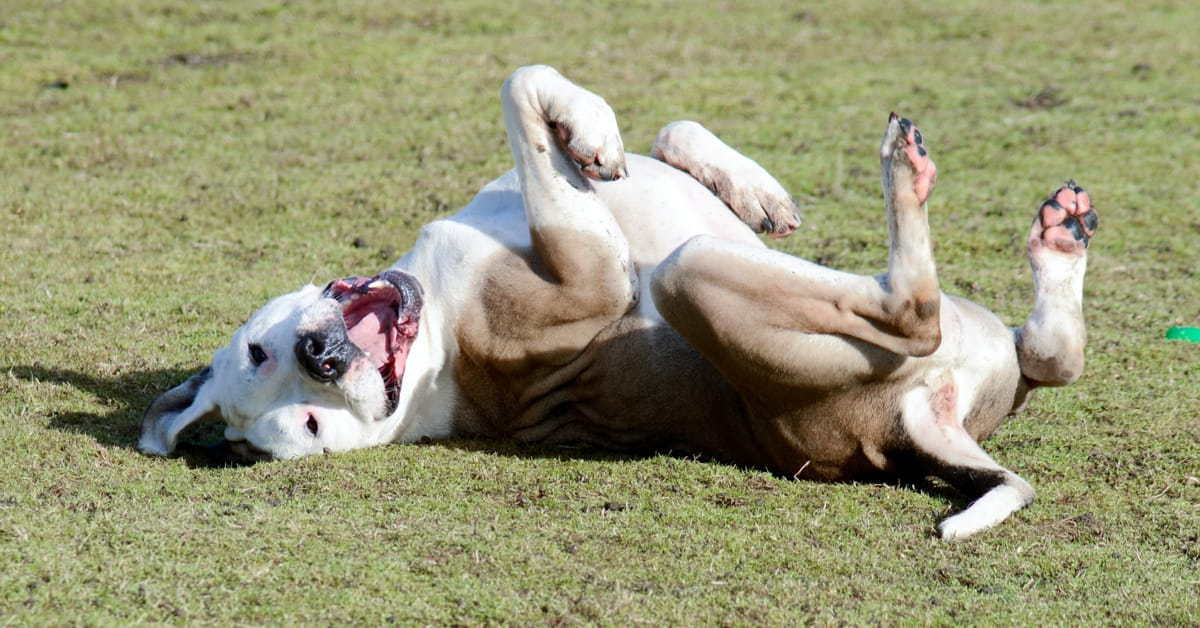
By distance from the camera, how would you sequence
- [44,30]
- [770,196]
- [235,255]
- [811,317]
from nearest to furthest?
[811,317], [770,196], [235,255], [44,30]

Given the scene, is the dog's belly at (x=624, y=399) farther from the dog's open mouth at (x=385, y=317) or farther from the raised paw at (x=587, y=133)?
the raised paw at (x=587, y=133)

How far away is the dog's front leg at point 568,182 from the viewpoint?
4535mm

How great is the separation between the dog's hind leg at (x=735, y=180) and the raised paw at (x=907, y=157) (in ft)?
3.48

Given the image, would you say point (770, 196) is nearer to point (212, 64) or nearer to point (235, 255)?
point (235, 255)

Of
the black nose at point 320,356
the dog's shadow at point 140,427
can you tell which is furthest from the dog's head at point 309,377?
the dog's shadow at point 140,427

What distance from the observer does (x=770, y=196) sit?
17.2ft

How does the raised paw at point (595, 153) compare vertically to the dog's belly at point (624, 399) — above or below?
above

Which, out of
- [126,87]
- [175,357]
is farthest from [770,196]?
[126,87]

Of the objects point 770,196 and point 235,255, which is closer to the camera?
point 770,196

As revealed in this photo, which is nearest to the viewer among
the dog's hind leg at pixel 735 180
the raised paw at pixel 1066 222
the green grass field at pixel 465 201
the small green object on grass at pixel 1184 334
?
the green grass field at pixel 465 201

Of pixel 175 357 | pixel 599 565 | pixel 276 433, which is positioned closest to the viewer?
pixel 599 565

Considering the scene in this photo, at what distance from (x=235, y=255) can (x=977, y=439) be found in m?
4.09

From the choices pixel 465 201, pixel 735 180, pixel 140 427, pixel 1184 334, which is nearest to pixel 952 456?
pixel 735 180

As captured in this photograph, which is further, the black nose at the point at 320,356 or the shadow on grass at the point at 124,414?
the shadow on grass at the point at 124,414
